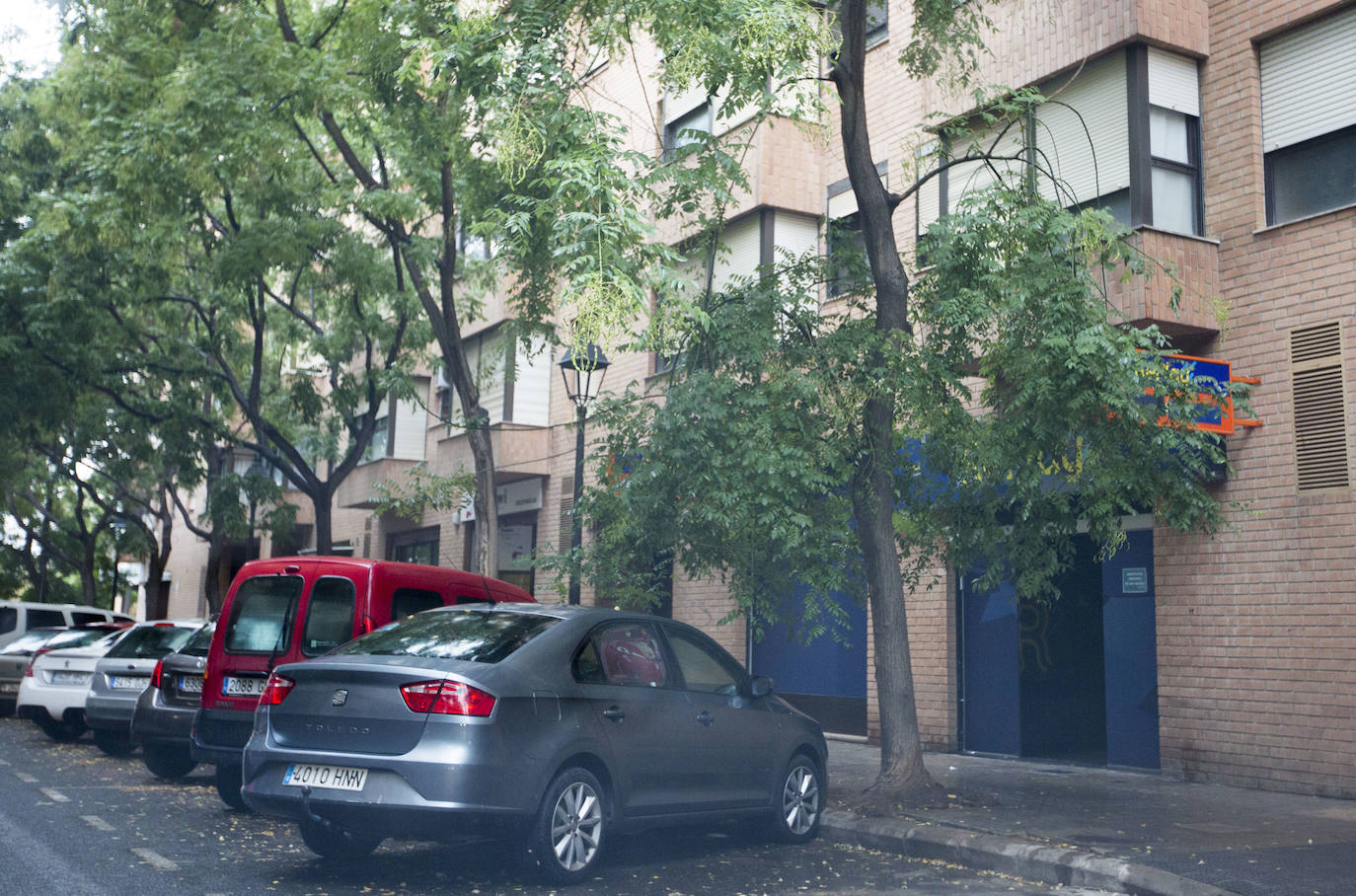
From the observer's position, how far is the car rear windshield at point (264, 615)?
996cm

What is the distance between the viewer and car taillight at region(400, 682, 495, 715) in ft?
22.5

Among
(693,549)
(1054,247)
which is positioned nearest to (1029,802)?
(693,549)

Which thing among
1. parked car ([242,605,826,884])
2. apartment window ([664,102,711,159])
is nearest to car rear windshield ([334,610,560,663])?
parked car ([242,605,826,884])

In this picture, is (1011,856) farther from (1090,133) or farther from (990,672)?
(1090,133)

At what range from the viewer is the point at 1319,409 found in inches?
463

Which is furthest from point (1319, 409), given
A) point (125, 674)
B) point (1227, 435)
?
point (125, 674)

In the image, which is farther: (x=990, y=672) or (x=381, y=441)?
(x=381, y=441)

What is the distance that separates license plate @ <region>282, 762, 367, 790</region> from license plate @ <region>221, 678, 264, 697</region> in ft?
9.30

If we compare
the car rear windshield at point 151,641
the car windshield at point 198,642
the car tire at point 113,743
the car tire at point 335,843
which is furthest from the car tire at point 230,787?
the car tire at point 113,743

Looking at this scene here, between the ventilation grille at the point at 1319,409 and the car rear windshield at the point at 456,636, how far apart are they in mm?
7482

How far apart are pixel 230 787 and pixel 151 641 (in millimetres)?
4516

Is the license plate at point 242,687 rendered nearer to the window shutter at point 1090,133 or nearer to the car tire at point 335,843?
the car tire at point 335,843

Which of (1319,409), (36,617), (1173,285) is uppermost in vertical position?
(1173,285)

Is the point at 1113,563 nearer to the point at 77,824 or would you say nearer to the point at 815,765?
the point at 815,765
